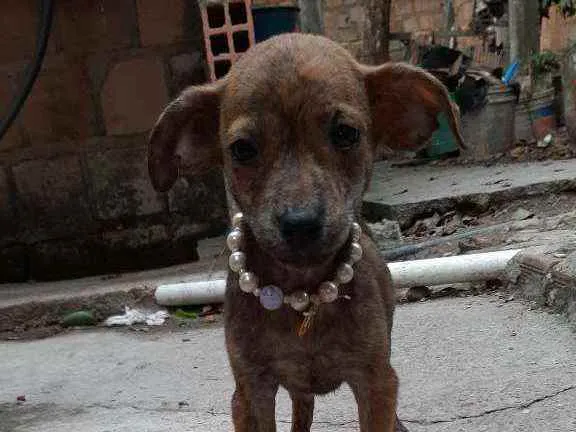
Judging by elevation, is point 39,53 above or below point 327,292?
above

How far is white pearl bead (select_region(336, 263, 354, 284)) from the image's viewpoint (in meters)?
2.46

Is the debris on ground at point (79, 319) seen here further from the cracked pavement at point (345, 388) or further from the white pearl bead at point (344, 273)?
the white pearl bead at point (344, 273)

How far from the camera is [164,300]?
4.93 metres

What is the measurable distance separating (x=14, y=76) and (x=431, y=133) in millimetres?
3976

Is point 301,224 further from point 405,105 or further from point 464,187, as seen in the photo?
point 464,187

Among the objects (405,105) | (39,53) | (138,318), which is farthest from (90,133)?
(405,105)

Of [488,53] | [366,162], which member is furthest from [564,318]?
[488,53]

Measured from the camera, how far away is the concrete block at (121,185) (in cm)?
601

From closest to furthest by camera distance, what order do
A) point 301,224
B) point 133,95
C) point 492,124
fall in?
point 301,224
point 133,95
point 492,124

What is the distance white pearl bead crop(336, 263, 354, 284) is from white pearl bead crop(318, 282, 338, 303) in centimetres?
3

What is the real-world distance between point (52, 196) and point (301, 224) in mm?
4278

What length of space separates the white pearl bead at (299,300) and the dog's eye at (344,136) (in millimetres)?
456

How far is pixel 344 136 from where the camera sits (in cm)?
232

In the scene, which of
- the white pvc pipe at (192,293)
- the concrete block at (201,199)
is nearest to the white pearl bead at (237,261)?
the white pvc pipe at (192,293)
